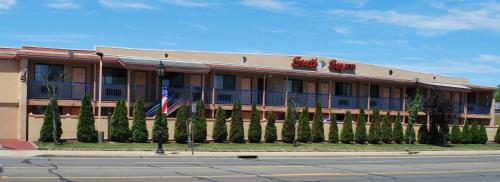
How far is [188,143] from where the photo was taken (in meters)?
34.3

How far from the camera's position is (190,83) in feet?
131

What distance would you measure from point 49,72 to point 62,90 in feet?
4.20

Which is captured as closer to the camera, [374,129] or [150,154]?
[150,154]

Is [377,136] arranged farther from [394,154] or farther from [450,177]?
[450,177]

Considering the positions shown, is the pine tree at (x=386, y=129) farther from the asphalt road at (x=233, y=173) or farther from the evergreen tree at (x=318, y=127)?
the asphalt road at (x=233, y=173)

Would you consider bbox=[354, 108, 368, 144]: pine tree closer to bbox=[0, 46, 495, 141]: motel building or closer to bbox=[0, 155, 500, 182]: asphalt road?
bbox=[0, 46, 495, 141]: motel building

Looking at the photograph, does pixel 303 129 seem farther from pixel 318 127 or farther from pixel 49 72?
pixel 49 72

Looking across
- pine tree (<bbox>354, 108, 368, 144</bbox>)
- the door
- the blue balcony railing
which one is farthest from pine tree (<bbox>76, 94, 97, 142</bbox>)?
pine tree (<bbox>354, 108, 368, 144</bbox>)

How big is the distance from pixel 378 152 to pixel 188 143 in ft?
34.8

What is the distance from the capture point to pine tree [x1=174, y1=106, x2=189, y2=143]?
115ft

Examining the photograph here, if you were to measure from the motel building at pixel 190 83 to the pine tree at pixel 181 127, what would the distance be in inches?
35.5

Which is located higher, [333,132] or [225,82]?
[225,82]

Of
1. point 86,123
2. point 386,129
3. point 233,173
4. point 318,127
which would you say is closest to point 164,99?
point 86,123

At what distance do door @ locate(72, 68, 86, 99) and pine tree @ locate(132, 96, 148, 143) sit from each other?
13.3ft
